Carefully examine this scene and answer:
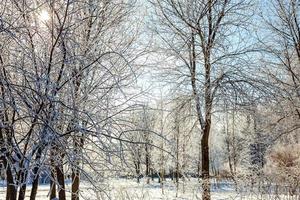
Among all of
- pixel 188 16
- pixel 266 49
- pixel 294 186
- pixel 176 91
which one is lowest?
pixel 294 186

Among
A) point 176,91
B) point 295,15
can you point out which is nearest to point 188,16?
point 176,91

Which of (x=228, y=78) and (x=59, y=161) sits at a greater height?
(x=228, y=78)

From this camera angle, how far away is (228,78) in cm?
804

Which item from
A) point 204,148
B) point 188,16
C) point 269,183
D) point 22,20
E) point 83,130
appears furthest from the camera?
point 204,148

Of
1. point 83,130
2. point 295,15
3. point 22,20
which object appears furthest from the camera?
point 295,15

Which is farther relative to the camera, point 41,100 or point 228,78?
point 228,78

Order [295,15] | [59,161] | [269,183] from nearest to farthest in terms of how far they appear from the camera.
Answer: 1. [59,161]
2. [269,183]
3. [295,15]

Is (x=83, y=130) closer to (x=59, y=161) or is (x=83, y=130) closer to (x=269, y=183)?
(x=59, y=161)

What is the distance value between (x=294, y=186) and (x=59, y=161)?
6.68 meters

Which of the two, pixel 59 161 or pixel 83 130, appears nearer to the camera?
pixel 83 130

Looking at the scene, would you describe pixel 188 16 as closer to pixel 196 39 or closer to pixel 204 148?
pixel 196 39

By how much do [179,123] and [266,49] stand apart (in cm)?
267

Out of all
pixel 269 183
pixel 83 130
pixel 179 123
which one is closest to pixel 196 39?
pixel 179 123

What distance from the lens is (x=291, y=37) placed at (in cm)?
1245
